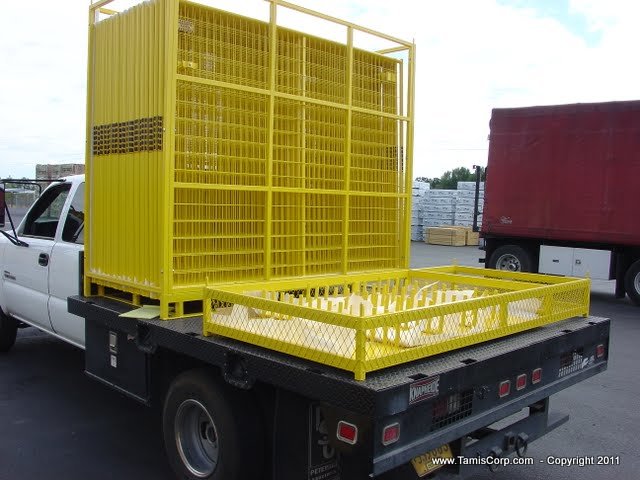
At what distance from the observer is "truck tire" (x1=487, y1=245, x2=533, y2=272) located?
13.6 metres

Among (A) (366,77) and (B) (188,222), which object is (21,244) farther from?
(A) (366,77)

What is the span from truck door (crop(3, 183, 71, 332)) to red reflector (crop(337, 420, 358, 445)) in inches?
146

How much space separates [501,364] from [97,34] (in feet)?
12.0

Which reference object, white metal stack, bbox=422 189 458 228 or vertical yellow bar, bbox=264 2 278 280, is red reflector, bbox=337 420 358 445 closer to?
vertical yellow bar, bbox=264 2 278 280

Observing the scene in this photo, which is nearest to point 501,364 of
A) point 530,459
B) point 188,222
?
point 530,459

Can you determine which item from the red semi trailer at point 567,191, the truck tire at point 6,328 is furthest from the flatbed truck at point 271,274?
the red semi trailer at point 567,191

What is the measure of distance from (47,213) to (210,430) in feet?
11.3

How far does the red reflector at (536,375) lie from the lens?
359 centimetres

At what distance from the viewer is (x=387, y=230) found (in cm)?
559

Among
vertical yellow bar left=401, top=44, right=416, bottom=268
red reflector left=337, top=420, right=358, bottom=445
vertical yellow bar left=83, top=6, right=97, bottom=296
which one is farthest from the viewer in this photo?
vertical yellow bar left=401, top=44, right=416, bottom=268

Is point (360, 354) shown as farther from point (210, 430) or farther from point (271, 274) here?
point (271, 274)

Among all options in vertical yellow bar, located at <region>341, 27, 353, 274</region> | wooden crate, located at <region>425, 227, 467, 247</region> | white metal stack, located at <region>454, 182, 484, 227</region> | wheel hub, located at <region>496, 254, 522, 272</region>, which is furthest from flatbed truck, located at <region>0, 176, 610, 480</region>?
white metal stack, located at <region>454, 182, 484, 227</region>

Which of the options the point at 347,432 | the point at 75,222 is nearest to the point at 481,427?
the point at 347,432

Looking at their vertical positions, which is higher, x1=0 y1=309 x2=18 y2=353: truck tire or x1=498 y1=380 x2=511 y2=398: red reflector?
x1=498 y1=380 x2=511 y2=398: red reflector
